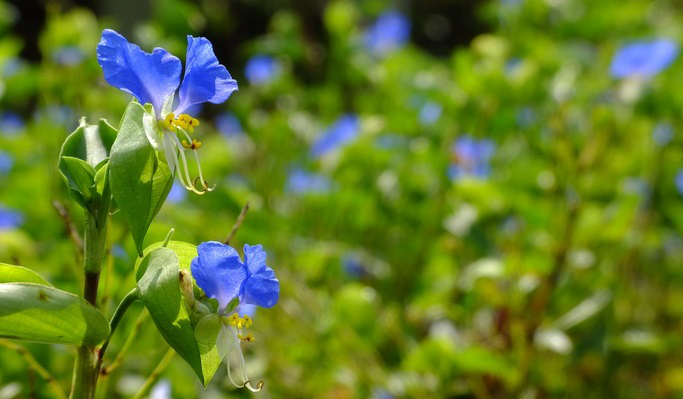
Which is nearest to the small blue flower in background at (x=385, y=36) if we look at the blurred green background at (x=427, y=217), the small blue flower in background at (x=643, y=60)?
the blurred green background at (x=427, y=217)

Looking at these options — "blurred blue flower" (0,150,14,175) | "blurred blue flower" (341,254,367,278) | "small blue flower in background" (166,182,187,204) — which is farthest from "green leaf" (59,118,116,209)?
"blurred blue flower" (0,150,14,175)

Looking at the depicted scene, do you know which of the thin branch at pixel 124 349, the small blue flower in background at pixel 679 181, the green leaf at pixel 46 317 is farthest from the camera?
the small blue flower in background at pixel 679 181

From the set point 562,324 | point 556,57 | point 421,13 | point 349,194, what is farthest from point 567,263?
point 421,13

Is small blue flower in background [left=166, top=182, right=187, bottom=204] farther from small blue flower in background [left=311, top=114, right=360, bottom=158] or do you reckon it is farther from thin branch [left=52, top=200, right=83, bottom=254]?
thin branch [left=52, top=200, right=83, bottom=254]

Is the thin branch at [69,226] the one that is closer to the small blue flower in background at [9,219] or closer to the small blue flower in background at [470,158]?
the small blue flower in background at [9,219]

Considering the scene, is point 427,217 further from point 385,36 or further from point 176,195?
point 385,36
